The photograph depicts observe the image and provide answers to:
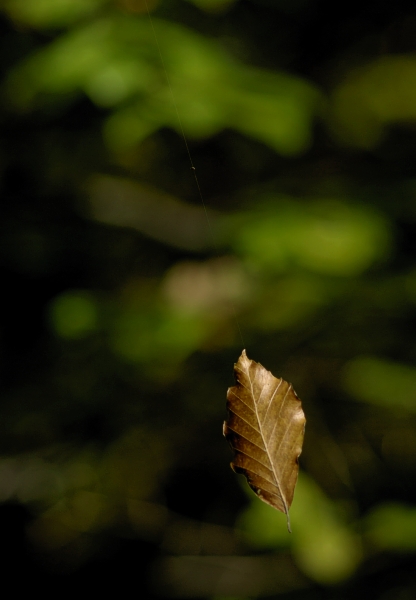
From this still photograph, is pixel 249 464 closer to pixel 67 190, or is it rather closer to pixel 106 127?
pixel 106 127

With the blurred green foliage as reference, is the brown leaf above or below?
below

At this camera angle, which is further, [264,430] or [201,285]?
[201,285]

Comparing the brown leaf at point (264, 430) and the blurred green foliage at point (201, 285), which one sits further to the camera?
the blurred green foliage at point (201, 285)

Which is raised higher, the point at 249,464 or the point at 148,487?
the point at 148,487

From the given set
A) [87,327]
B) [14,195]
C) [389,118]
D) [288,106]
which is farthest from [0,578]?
[389,118]

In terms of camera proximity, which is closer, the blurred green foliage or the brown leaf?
the brown leaf
